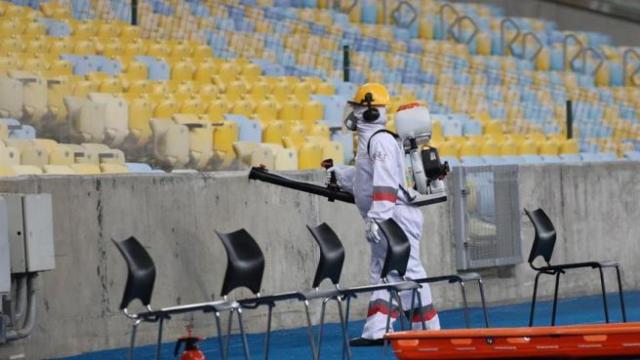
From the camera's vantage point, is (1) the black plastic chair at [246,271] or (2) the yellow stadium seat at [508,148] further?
(2) the yellow stadium seat at [508,148]

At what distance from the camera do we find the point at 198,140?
1820 centimetres

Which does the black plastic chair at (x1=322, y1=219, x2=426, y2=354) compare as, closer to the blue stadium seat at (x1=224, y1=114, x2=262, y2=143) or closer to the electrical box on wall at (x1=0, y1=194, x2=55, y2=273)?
the electrical box on wall at (x1=0, y1=194, x2=55, y2=273)

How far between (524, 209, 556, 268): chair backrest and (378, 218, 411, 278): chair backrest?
1.70 metres

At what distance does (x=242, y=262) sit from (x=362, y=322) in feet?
16.2

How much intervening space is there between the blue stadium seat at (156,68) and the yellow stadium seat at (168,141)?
2.91 meters

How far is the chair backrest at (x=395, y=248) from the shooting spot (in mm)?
11820

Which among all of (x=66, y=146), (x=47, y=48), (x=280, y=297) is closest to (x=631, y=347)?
(x=280, y=297)

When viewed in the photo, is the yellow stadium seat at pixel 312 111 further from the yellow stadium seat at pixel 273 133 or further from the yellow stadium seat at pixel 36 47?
the yellow stadium seat at pixel 36 47

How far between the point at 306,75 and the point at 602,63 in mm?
A: 7454

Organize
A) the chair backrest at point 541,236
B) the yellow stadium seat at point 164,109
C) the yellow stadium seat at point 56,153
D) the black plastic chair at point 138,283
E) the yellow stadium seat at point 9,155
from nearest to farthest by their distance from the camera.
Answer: the black plastic chair at point 138,283 → the chair backrest at point 541,236 → the yellow stadium seat at point 9,155 → the yellow stadium seat at point 56,153 → the yellow stadium seat at point 164,109

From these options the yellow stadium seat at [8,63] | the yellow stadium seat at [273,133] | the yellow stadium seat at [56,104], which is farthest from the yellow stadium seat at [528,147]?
the yellow stadium seat at [8,63]

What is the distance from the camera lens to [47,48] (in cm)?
2033

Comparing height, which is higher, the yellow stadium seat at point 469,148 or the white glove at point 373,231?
the yellow stadium seat at point 469,148

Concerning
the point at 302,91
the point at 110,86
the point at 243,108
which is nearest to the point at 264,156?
the point at 243,108
